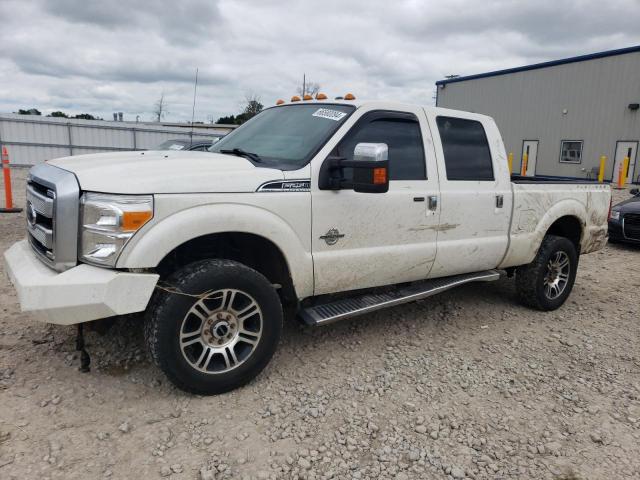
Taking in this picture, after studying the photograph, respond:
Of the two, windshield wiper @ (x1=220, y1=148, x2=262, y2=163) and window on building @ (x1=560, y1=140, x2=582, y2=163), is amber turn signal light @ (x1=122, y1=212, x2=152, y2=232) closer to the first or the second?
windshield wiper @ (x1=220, y1=148, x2=262, y2=163)

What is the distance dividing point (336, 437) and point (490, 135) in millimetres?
3157

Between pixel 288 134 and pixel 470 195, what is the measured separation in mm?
1654

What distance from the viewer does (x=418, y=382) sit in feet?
11.6

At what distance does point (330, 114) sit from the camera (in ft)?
12.4

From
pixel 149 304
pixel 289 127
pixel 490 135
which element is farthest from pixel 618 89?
pixel 149 304

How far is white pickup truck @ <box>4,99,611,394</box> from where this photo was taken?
9.18ft

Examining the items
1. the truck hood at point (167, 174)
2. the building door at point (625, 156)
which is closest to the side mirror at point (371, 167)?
the truck hood at point (167, 174)

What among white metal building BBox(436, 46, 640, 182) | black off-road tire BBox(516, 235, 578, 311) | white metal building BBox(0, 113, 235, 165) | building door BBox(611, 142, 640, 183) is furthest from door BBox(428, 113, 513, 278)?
white metal building BBox(436, 46, 640, 182)

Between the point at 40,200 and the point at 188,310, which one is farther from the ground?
the point at 40,200

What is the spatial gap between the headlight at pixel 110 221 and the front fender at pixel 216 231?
0.05 meters

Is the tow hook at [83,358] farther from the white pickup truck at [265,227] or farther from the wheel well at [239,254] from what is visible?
the wheel well at [239,254]

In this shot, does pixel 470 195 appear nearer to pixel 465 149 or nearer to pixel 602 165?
pixel 465 149

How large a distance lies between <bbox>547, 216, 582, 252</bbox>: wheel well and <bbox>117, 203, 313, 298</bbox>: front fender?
330 cm

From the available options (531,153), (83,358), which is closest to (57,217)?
(83,358)
